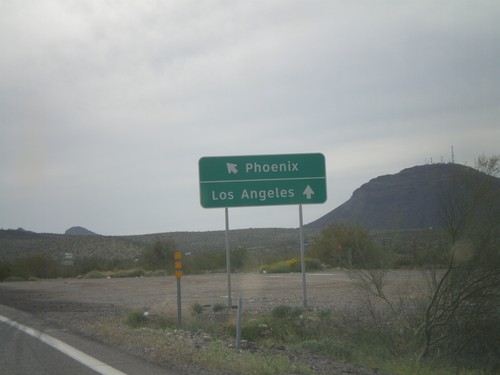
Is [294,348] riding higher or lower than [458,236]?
lower

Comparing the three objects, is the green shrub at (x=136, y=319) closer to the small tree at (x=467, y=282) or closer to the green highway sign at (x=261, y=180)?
the green highway sign at (x=261, y=180)

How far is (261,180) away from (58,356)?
9.41 meters

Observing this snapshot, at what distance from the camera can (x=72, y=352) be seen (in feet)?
42.1

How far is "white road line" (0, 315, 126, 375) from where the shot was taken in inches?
433

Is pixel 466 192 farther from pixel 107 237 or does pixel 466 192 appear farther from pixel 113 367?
pixel 107 237

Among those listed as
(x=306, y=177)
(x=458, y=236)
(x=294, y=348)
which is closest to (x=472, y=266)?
(x=458, y=236)

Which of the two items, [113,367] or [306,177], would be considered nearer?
[113,367]

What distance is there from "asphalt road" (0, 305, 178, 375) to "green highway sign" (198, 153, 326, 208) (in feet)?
20.4

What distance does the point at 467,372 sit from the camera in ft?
48.6

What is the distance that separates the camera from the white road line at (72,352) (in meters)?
11.0

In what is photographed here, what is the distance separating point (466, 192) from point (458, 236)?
1.13 m

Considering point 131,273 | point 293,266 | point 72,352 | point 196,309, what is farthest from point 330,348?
point 131,273

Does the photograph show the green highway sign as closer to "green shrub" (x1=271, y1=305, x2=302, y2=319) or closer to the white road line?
"green shrub" (x1=271, y1=305, x2=302, y2=319)

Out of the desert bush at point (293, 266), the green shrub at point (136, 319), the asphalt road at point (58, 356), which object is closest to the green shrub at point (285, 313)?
the green shrub at point (136, 319)
